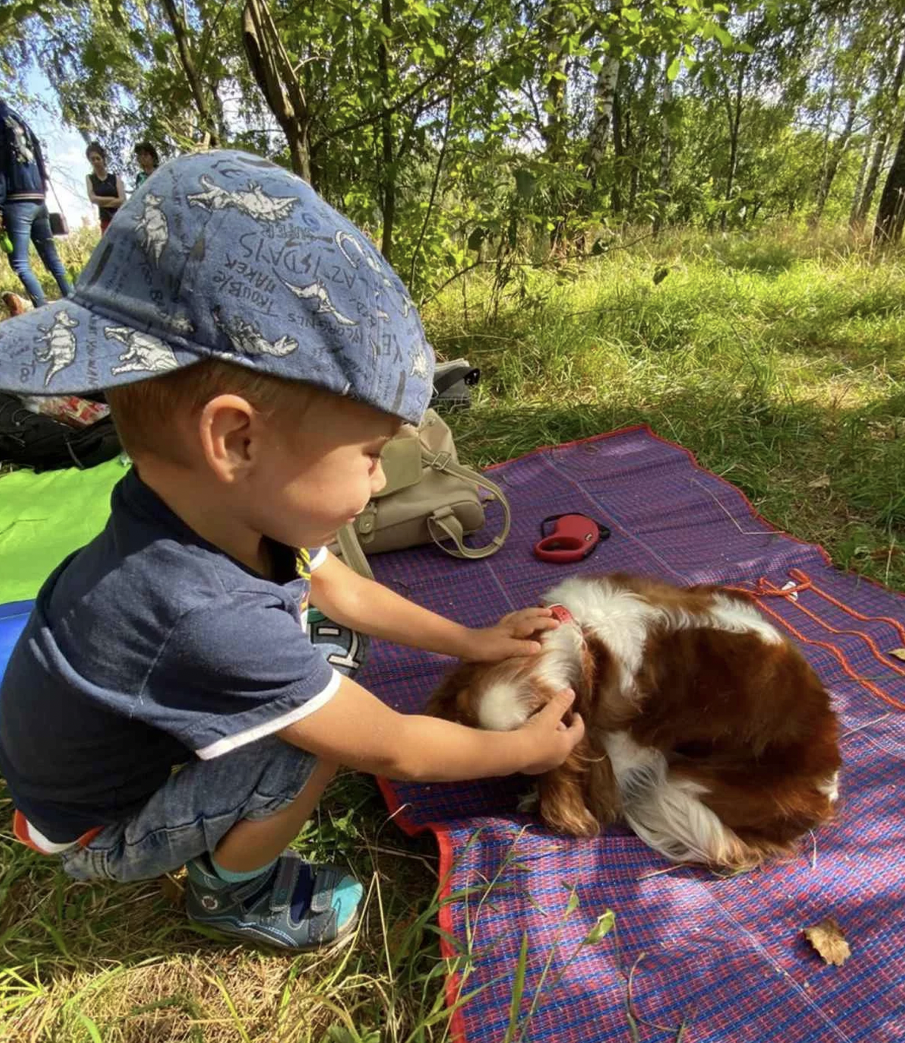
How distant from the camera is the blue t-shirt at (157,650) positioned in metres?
1.06

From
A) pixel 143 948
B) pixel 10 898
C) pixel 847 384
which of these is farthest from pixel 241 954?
pixel 847 384

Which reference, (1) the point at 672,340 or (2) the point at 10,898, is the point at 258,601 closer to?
(2) the point at 10,898

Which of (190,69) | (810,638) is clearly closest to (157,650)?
(810,638)

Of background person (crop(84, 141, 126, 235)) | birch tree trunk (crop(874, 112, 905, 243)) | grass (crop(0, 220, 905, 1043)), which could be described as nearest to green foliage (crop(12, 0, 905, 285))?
grass (crop(0, 220, 905, 1043))

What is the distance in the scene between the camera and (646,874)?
163 centimetres

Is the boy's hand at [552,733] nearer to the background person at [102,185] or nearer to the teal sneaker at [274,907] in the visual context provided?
the teal sneaker at [274,907]

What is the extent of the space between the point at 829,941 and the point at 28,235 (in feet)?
28.7

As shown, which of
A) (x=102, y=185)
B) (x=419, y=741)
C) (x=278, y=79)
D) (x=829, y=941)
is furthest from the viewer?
(x=102, y=185)

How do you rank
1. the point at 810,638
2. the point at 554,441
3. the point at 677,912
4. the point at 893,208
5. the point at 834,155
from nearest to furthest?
1. the point at 677,912
2. the point at 810,638
3. the point at 554,441
4. the point at 893,208
5. the point at 834,155

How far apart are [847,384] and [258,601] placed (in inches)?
178

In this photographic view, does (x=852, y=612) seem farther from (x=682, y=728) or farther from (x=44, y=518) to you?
(x=44, y=518)

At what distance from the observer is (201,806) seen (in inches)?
52.8

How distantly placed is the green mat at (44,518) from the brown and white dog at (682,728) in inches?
73.2

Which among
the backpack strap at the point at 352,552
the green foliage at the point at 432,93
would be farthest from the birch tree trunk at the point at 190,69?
the backpack strap at the point at 352,552
